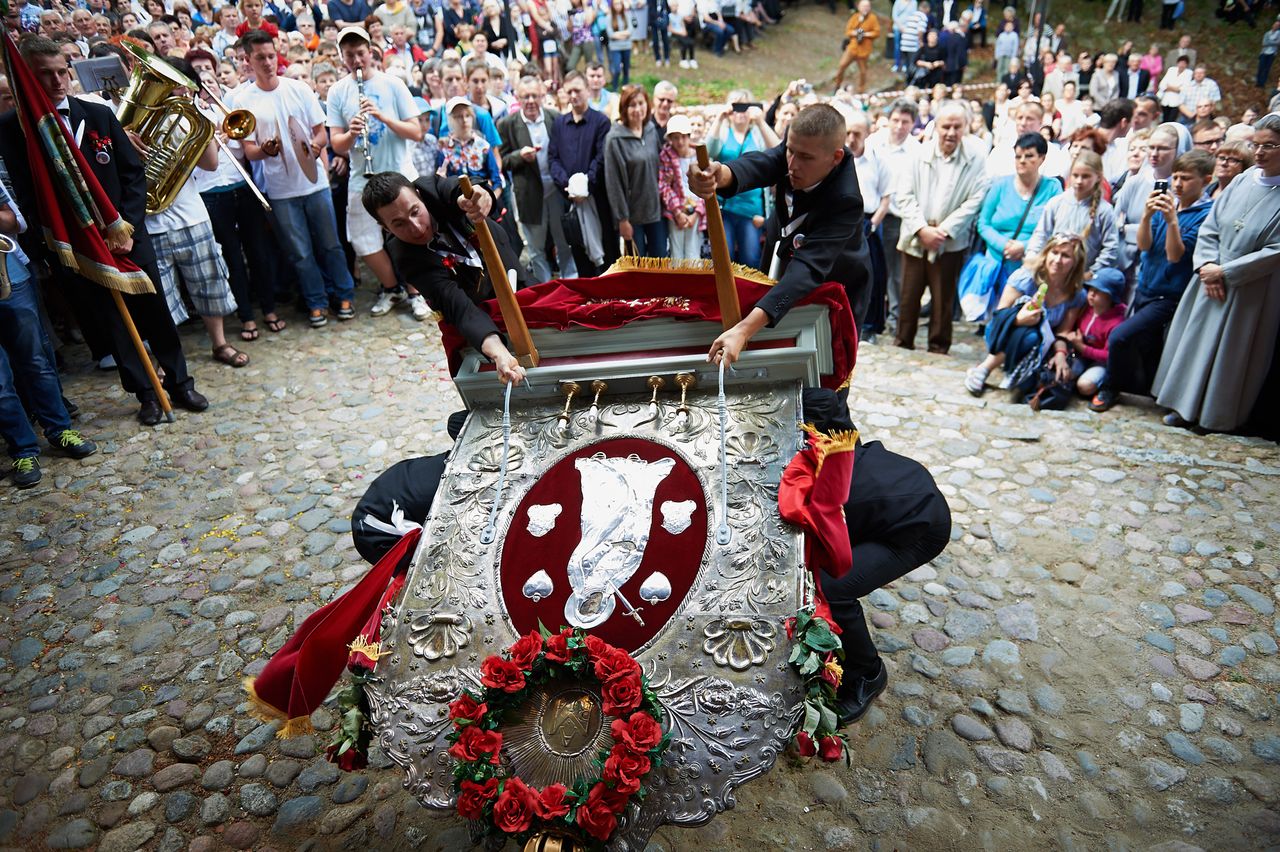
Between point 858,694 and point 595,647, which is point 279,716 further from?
point 858,694

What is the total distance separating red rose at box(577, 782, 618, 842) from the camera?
6.97 ft

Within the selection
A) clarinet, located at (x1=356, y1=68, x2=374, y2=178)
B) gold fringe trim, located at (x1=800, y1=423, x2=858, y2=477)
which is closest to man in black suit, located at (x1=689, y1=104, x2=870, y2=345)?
gold fringe trim, located at (x1=800, y1=423, x2=858, y2=477)

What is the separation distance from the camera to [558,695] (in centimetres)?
239

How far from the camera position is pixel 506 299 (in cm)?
315

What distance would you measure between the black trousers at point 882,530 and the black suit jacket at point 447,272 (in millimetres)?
1569

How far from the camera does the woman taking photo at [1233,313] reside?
15.7ft

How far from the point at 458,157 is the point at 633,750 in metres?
6.20

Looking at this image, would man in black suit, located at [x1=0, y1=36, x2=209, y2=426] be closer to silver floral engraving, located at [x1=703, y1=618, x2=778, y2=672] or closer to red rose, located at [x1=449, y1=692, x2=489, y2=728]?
red rose, located at [x1=449, y1=692, x2=489, y2=728]

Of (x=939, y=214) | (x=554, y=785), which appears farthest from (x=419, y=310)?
(x=554, y=785)

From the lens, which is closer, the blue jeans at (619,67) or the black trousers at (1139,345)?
the black trousers at (1139,345)

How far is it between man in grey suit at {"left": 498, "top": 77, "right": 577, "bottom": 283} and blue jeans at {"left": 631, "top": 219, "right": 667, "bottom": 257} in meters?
0.75

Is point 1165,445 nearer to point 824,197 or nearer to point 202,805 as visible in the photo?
point 824,197

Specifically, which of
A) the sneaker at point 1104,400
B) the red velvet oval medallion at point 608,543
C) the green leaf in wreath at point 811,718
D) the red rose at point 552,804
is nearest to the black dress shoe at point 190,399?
the red velvet oval medallion at point 608,543

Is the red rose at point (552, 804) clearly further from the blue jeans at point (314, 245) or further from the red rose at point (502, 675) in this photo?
the blue jeans at point (314, 245)
